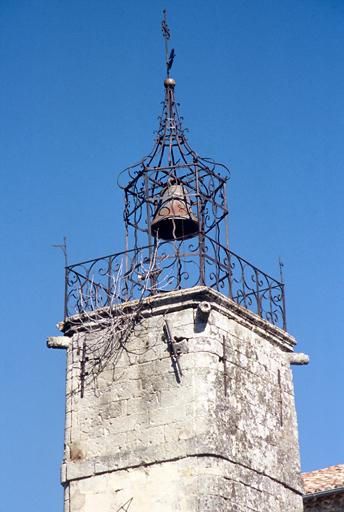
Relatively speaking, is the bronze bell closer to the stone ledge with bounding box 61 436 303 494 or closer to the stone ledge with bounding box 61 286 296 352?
the stone ledge with bounding box 61 286 296 352

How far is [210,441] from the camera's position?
11.3 meters

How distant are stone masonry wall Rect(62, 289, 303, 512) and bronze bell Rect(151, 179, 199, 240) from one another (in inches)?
44.4

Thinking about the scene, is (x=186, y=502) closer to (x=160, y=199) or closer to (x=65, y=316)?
(x=65, y=316)

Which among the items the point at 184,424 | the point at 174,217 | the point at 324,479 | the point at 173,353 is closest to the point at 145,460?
the point at 184,424

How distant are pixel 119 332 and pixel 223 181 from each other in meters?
2.27

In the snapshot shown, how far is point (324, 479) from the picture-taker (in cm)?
1537

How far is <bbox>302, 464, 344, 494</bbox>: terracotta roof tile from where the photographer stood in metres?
14.9

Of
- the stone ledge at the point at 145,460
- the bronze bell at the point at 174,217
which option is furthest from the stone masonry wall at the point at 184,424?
the bronze bell at the point at 174,217

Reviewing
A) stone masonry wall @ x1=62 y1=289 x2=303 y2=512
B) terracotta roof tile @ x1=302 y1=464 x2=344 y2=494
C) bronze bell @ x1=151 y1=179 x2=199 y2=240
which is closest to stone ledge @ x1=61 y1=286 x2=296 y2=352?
stone masonry wall @ x1=62 y1=289 x2=303 y2=512

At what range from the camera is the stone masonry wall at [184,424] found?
1134 centimetres

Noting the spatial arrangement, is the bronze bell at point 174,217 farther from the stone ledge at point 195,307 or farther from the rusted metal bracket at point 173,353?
the rusted metal bracket at point 173,353

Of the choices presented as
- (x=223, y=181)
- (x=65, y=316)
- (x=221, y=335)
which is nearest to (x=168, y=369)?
(x=221, y=335)

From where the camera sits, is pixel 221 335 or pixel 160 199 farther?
pixel 160 199

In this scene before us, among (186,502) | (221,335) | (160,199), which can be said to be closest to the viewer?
(186,502)
